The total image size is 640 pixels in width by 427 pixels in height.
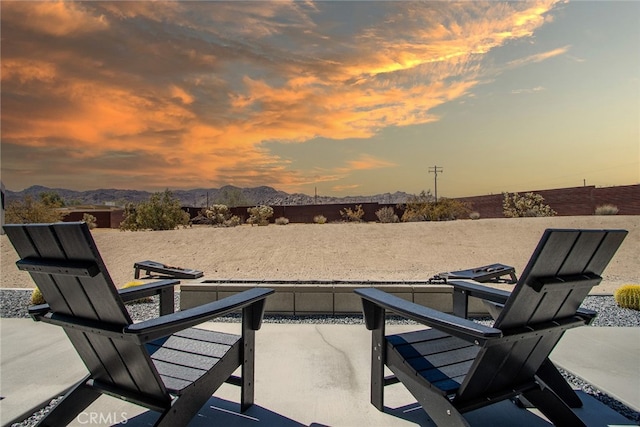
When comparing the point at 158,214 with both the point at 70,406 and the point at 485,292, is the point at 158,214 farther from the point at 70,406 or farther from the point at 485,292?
the point at 485,292

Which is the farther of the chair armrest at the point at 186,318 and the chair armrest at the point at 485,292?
the chair armrest at the point at 485,292

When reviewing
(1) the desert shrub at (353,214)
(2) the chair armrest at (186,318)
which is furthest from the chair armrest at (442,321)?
(1) the desert shrub at (353,214)

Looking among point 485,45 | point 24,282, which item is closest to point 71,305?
point 24,282

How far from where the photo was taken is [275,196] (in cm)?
6762

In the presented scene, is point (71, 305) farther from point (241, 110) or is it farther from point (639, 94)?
point (241, 110)

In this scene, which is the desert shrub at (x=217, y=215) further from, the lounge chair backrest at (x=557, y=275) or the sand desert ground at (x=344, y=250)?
the lounge chair backrest at (x=557, y=275)

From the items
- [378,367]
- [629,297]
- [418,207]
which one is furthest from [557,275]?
[418,207]

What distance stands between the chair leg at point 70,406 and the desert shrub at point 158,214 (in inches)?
683

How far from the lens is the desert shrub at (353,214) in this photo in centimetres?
2450

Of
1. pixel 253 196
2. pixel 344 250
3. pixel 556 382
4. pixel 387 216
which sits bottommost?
pixel 344 250

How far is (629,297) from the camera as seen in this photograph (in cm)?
493

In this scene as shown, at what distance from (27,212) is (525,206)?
25.2 metres

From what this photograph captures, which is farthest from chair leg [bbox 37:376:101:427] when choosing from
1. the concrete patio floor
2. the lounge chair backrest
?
the lounge chair backrest

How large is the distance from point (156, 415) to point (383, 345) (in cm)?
142
